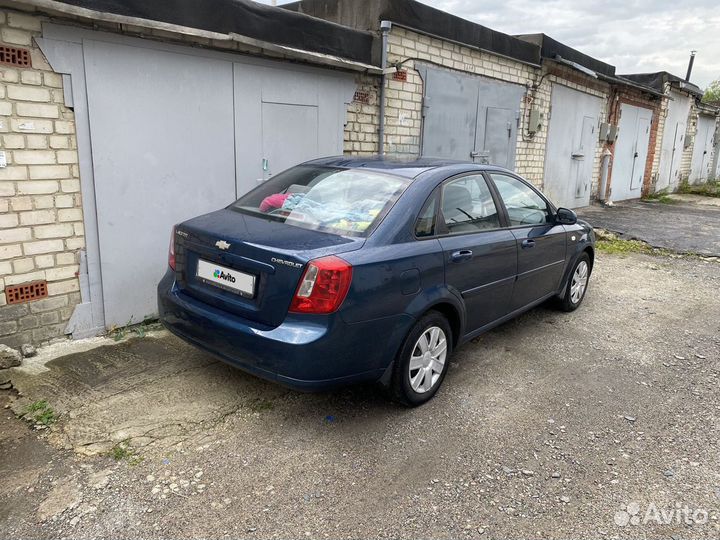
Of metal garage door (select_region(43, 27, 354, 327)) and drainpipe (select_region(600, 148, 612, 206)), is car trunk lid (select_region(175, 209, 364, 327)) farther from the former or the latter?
drainpipe (select_region(600, 148, 612, 206))

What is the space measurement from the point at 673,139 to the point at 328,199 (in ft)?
61.3

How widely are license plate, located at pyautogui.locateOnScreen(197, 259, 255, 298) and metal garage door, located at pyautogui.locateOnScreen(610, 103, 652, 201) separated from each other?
46.1ft

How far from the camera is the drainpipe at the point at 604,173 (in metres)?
14.1

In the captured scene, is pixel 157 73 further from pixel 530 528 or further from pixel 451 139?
pixel 451 139

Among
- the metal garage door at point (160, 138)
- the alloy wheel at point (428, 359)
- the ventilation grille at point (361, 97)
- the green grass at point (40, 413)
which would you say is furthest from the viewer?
the ventilation grille at point (361, 97)

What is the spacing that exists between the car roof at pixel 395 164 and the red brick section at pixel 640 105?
454 inches

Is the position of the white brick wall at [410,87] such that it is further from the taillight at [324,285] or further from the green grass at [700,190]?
the green grass at [700,190]

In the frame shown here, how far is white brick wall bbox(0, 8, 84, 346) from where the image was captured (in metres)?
3.85

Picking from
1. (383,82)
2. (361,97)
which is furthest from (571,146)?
(361,97)

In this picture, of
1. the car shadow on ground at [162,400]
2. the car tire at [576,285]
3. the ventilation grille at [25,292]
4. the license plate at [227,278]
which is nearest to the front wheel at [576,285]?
the car tire at [576,285]

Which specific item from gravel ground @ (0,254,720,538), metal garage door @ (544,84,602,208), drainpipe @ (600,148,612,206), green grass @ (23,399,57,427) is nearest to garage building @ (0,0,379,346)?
gravel ground @ (0,254,720,538)

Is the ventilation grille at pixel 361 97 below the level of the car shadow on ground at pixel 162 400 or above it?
above

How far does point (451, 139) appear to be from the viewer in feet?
27.7

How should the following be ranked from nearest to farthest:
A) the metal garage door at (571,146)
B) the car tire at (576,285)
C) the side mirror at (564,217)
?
the side mirror at (564,217) < the car tire at (576,285) < the metal garage door at (571,146)
